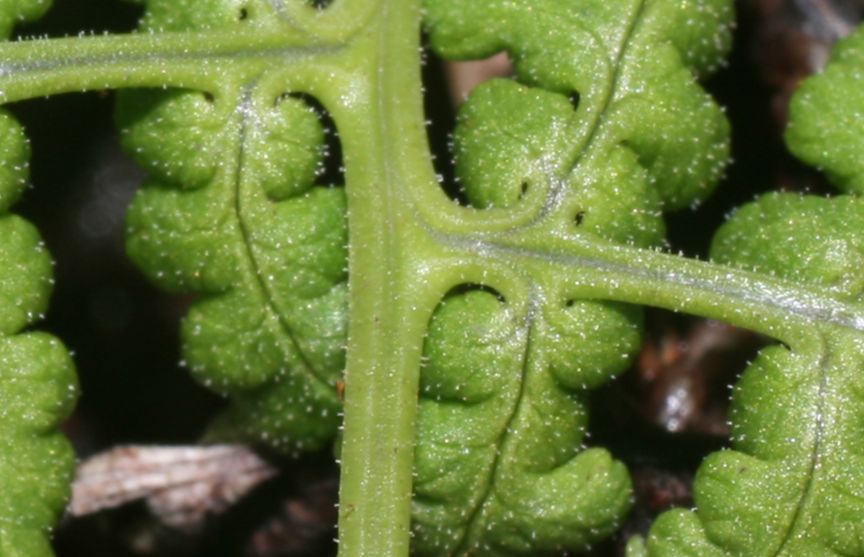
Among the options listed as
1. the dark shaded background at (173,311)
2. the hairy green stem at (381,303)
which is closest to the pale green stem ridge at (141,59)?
the hairy green stem at (381,303)

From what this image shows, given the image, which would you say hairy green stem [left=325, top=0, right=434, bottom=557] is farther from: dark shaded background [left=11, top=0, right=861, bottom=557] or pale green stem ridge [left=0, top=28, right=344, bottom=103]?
dark shaded background [left=11, top=0, right=861, bottom=557]

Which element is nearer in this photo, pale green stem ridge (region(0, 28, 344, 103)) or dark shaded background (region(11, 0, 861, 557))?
pale green stem ridge (region(0, 28, 344, 103))

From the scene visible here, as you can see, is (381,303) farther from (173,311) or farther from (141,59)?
(173,311)

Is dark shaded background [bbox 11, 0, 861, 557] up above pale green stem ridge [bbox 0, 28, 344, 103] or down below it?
below

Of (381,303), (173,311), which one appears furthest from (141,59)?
(173,311)

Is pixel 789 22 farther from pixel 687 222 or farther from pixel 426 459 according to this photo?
pixel 426 459

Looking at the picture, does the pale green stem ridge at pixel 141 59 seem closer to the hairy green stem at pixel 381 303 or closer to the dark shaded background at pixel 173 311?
the hairy green stem at pixel 381 303

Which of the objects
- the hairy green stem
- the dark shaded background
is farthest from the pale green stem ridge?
the dark shaded background

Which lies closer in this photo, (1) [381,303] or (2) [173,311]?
(1) [381,303]
